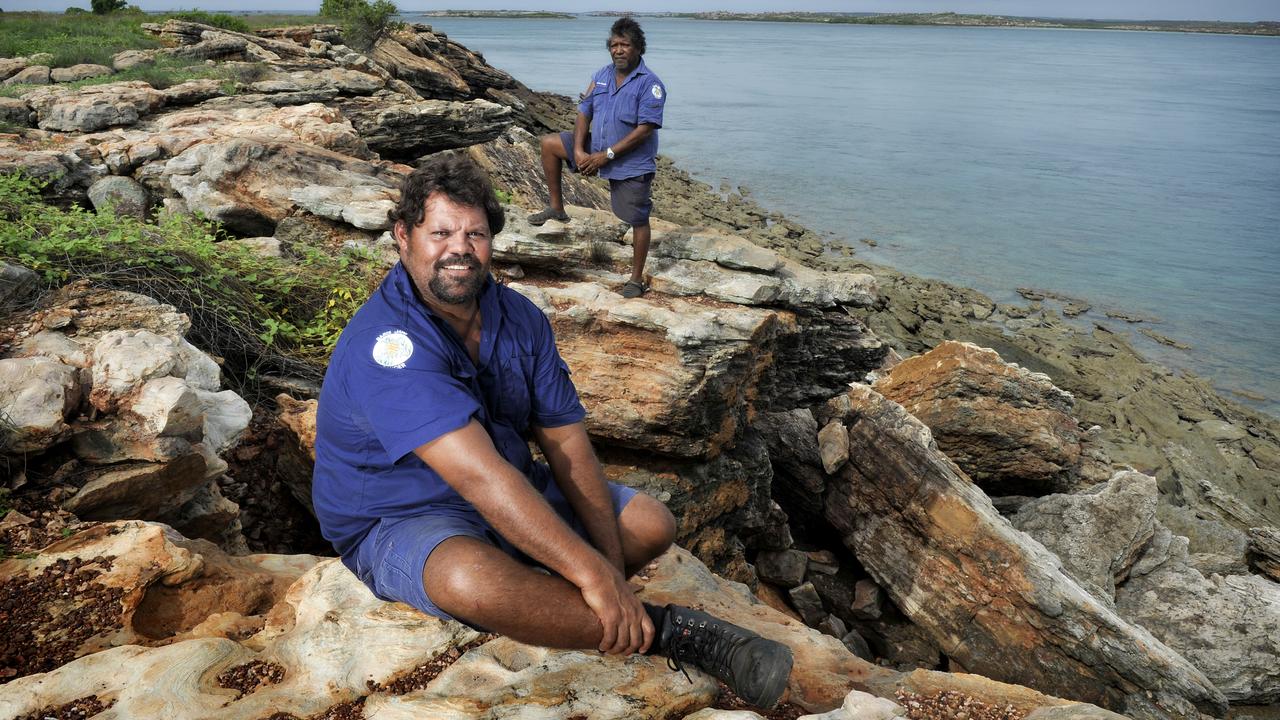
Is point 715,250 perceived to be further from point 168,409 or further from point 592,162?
point 168,409

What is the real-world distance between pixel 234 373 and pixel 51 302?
114 cm

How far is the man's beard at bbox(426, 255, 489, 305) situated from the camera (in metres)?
3.38

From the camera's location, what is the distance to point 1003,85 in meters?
56.7

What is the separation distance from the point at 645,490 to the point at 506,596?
337 cm

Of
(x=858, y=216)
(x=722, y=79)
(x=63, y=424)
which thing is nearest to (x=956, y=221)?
(x=858, y=216)

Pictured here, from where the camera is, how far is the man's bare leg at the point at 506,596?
2.84m

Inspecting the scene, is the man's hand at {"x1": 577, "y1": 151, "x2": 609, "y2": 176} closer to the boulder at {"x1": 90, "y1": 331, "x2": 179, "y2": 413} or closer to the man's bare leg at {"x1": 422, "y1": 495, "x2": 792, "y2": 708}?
the boulder at {"x1": 90, "y1": 331, "x2": 179, "y2": 413}

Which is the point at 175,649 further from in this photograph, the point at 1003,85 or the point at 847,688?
the point at 1003,85

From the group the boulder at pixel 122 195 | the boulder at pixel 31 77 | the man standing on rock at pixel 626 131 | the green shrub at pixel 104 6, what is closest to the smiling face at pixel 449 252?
the man standing on rock at pixel 626 131

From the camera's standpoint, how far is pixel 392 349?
313 centimetres

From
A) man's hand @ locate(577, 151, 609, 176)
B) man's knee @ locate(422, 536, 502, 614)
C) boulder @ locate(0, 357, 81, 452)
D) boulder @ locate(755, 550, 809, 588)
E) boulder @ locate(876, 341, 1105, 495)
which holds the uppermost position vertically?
man's hand @ locate(577, 151, 609, 176)

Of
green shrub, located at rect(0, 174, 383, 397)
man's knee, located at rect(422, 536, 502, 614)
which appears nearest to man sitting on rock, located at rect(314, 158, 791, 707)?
man's knee, located at rect(422, 536, 502, 614)

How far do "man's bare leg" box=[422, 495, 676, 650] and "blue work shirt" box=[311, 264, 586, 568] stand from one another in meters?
0.35

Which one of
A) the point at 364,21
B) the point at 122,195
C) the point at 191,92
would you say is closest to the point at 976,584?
the point at 122,195
